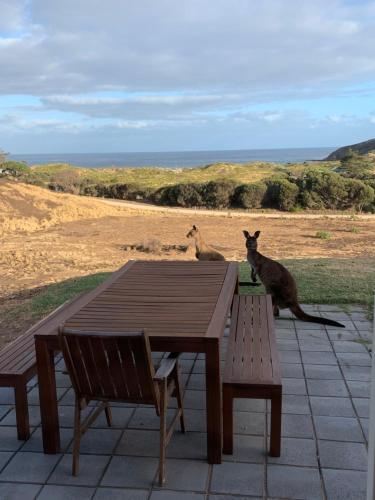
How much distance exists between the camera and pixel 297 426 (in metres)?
3.65

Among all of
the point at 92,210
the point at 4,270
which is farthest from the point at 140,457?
the point at 92,210

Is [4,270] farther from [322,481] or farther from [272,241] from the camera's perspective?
[322,481]

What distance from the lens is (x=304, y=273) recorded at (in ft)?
28.1

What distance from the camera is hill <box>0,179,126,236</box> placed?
64.2 ft

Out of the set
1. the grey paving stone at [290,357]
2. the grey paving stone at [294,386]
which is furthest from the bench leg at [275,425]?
the grey paving stone at [290,357]

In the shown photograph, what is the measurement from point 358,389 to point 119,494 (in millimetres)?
2142

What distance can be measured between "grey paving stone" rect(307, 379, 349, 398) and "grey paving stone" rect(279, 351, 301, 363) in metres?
0.44

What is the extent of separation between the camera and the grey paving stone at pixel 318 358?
15.6 ft

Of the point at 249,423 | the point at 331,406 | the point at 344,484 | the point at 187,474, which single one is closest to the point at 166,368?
the point at 187,474

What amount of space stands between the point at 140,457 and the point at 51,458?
0.55 m

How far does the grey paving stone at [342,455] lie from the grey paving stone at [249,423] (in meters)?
0.43

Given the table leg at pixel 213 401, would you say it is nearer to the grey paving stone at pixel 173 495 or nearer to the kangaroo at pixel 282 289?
the grey paving stone at pixel 173 495

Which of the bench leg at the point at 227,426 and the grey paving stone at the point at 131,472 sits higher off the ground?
the bench leg at the point at 227,426

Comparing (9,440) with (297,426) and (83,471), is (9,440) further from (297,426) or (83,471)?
(297,426)
